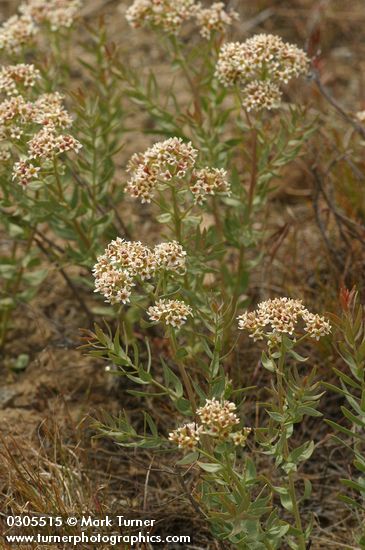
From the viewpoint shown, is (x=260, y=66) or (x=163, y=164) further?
(x=260, y=66)

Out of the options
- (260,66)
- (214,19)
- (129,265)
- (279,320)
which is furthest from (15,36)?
(279,320)

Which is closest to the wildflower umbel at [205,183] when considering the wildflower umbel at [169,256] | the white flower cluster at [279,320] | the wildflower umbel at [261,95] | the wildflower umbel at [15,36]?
the wildflower umbel at [169,256]

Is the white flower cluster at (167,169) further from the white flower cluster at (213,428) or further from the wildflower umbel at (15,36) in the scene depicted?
the wildflower umbel at (15,36)

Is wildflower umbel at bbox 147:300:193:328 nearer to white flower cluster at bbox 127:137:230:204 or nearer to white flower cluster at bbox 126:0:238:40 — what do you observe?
white flower cluster at bbox 127:137:230:204

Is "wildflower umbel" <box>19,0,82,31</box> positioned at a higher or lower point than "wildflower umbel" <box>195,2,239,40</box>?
higher

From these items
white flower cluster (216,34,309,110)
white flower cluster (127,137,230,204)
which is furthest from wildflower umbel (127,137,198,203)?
white flower cluster (216,34,309,110)

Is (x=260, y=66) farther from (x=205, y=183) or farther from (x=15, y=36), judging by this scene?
(x=15, y=36)
